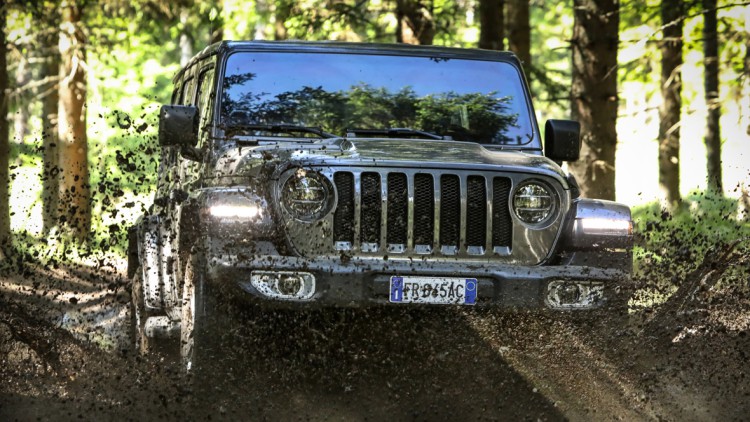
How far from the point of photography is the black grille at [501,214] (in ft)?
21.1

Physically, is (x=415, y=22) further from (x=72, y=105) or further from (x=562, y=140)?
(x=562, y=140)

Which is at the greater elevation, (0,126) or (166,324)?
(0,126)

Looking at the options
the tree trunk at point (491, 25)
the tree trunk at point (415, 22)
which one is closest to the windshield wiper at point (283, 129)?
the tree trunk at point (491, 25)

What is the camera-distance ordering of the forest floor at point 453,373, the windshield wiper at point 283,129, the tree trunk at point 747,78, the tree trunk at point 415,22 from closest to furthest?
the forest floor at point 453,373
the windshield wiper at point 283,129
the tree trunk at point 747,78
the tree trunk at point 415,22

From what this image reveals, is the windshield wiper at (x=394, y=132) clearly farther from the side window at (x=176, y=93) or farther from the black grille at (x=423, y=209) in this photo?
the side window at (x=176, y=93)

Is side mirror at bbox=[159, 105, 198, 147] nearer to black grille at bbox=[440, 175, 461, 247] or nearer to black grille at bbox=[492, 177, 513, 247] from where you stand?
black grille at bbox=[440, 175, 461, 247]

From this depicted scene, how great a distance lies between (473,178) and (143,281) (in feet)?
9.19

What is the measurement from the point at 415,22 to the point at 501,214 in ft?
36.8

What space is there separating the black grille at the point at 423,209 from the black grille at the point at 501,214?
0.35m

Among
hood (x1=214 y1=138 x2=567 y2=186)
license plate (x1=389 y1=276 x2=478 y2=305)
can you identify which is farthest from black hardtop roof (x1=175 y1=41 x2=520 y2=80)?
license plate (x1=389 y1=276 x2=478 y2=305)

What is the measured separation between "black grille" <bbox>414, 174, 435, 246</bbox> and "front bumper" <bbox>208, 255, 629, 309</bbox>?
0.22 m

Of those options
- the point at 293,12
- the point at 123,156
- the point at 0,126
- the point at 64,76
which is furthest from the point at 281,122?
the point at 64,76

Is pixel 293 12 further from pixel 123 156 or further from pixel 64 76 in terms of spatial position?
pixel 123 156

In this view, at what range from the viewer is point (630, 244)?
6582 millimetres
